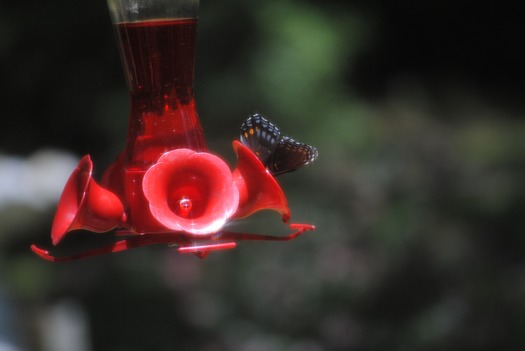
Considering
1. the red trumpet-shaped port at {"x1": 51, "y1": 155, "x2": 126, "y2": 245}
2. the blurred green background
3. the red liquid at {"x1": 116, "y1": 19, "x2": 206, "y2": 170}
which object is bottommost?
the blurred green background

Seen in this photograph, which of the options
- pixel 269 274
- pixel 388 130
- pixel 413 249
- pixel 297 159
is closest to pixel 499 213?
pixel 413 249

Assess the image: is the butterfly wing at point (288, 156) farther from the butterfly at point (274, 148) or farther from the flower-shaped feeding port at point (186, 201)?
the flower-shaped feeding port at point (186, 201)

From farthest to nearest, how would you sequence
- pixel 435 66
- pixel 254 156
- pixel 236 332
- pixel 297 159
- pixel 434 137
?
pixel 435 66 < pixel 434 137 < pixel 236 332 < pixel 297 159 < pixel 254 156

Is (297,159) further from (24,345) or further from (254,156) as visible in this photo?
(24,345)

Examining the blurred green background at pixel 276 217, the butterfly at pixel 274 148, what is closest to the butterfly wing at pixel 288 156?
the butterfly at pixel 274 148

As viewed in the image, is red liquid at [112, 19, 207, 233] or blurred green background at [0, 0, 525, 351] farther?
blurred green background at [0, 0, 525, 351]

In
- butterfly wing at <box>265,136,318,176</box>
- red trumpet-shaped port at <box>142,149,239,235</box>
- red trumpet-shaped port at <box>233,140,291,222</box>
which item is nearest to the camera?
red trumpet-shaped port at <box>142,149,239,235</box>

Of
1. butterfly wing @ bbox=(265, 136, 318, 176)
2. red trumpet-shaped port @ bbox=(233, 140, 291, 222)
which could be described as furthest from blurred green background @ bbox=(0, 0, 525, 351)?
red trumpet-shaped port @ bbox=(233, 140, 291, 222)

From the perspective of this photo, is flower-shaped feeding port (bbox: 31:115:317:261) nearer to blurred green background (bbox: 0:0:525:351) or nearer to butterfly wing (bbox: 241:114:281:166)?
butterfly wing (bbox: 241:114:281:166)
